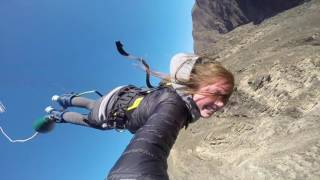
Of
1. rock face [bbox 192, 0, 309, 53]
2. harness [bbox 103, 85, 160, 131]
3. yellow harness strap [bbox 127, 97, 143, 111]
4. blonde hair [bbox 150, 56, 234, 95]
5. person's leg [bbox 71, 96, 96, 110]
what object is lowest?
rock face [bbox 192, 0, 309, 53]

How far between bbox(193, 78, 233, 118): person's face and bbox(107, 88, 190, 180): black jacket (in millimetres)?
188

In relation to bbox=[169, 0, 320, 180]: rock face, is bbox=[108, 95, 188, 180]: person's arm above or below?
above

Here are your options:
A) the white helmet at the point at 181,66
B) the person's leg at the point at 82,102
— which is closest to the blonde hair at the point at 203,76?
the white helmet at the point at 181,66

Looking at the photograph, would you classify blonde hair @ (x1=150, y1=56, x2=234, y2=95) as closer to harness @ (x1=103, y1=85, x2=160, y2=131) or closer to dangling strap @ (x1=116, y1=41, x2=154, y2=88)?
dangling strap @ (x1=116, y1=41, x2=154, y2=88)

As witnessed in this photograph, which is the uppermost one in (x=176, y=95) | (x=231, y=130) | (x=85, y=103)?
(x=176, y=95)

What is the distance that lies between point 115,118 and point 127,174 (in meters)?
2.80

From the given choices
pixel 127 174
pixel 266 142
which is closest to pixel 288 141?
pixel 266 142

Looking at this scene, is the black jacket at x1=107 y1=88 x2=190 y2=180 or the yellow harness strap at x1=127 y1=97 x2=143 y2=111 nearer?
the black jacket at x1=107 y1=88 x2=190 y2=180

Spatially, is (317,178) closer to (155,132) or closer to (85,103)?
(155,132)

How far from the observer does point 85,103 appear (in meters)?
6.99

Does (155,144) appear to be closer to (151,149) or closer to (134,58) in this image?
(151,149)

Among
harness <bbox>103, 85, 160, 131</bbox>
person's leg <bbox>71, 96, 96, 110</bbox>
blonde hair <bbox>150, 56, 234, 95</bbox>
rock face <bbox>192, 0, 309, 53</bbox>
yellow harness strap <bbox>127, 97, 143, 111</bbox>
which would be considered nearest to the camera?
blonde hair <bbox>150, 56, 234, 95</bbox>

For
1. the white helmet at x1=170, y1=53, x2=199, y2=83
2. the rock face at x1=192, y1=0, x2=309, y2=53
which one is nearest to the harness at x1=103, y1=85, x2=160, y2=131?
the white helmet at x1=170, y1=53, x2=199, y2=83

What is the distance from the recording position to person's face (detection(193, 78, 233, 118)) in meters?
3.44
